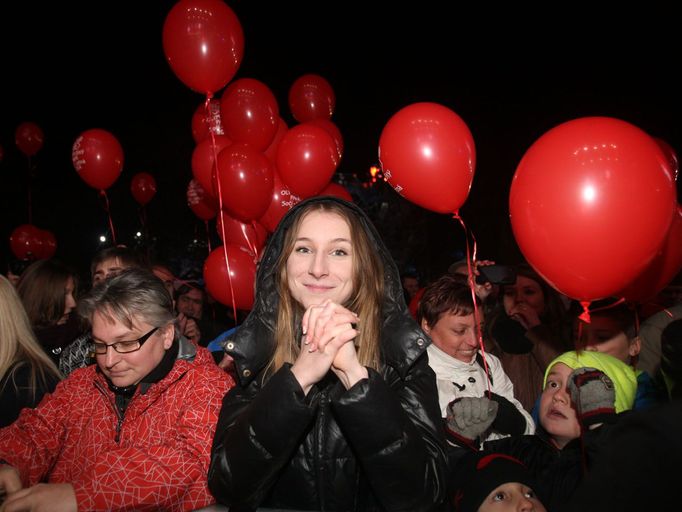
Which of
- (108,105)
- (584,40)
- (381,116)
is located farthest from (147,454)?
(381,116)

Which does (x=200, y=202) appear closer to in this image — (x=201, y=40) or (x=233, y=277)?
(x=233, y=277)

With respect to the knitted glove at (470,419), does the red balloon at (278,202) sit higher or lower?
higher

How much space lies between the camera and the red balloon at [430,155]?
2.87 metres

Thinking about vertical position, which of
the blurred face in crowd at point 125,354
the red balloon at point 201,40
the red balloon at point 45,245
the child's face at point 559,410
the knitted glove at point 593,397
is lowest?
the red balloon at point 45,245

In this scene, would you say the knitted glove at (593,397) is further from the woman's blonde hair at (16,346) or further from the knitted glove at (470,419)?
the woman's blonde hair at (16,346)

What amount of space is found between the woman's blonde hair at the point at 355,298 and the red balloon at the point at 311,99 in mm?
3828

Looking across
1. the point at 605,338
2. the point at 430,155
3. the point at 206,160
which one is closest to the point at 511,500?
the point at 605,338

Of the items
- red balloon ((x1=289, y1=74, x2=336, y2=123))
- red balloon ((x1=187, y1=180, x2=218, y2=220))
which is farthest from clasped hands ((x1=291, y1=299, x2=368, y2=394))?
red balloon ((x1=187, y1=180, x2=218, y2=220))

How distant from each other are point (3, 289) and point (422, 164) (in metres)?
2.20

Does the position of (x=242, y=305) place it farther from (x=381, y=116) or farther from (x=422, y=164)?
(x=381, y=116)

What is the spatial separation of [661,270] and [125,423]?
2.58m

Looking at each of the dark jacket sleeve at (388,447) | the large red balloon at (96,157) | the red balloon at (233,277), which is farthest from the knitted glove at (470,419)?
the large red balloon at (96,157)

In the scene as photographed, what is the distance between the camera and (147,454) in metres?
1.65

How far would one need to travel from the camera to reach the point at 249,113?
4.27 m
